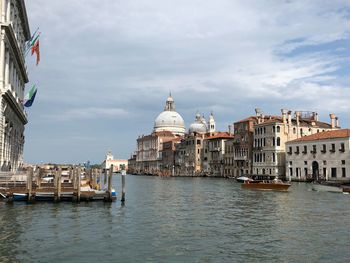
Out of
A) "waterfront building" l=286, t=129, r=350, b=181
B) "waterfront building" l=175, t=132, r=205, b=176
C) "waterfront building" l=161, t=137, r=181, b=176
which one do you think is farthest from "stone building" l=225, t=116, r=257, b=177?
"waterfront building" l=161, t=137, r=181, b=176

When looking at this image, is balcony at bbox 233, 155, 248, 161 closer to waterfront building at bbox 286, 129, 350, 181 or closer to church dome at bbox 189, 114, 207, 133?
waterfront building at bbox 286, 129, 350, 181

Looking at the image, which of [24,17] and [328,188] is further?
[328,188]

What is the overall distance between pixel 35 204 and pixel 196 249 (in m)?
11.8

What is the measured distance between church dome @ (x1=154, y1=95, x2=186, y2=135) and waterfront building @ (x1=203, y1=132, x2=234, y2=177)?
34289 millimetres

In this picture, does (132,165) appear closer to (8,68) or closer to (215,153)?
(215,153)

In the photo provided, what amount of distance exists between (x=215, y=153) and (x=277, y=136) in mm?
23686

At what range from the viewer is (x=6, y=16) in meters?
24.8

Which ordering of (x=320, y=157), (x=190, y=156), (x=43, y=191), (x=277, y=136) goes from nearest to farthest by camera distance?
(x=43, y=191), (x=320, y=157), (x=277, y=136), (x=190, y=156)

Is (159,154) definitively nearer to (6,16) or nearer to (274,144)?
(274,144)

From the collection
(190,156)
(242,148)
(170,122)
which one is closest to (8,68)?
(242,148)

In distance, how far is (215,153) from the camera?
8181cm

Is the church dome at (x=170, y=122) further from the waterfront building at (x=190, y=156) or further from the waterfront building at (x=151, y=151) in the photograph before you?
the waterfront building at (x=190, y=156)

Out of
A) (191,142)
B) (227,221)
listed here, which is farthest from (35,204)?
(191,142)

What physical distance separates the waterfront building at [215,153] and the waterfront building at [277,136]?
546 inches
